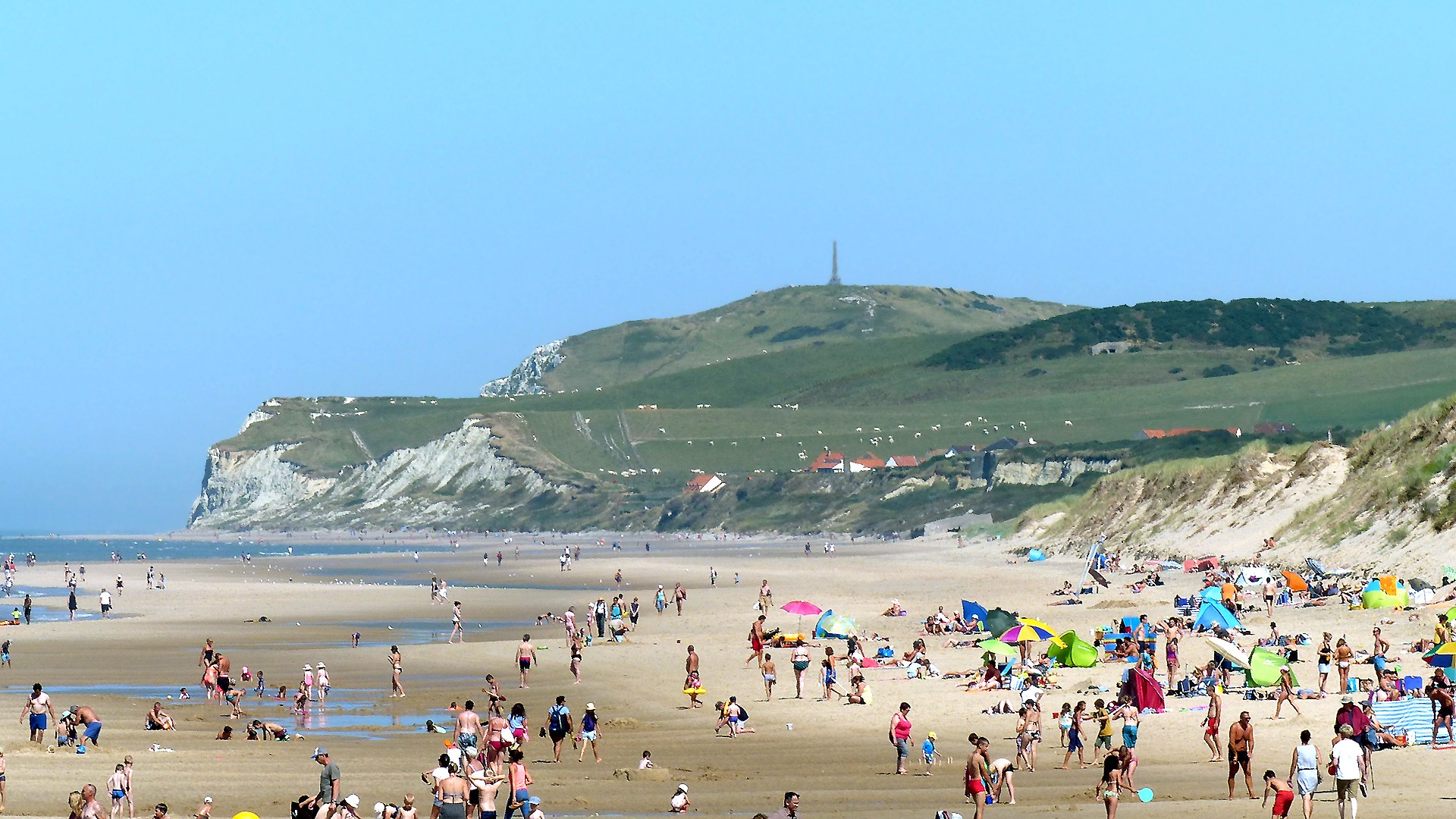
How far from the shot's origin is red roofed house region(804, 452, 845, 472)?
137 m

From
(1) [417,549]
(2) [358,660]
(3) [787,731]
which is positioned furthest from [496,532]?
(3) [787,731]

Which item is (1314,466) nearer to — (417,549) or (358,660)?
(358,660)

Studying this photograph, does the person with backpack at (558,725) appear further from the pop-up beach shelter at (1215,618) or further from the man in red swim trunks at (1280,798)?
the pop-up beach shelter at (1215,618)

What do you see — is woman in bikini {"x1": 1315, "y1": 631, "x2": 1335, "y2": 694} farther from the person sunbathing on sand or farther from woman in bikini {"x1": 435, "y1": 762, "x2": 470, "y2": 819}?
the person sunbathing on sand

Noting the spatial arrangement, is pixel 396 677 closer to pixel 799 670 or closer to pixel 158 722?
pixel 158 722

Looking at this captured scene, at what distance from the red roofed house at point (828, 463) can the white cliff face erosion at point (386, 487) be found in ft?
80.3

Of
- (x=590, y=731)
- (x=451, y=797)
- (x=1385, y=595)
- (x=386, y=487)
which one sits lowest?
(x=590, y=731)

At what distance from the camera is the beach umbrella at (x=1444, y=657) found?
21.8 metres

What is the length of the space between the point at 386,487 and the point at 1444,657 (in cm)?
16229

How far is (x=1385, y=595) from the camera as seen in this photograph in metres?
32.3

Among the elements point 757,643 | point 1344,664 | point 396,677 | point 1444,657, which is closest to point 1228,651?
point 1344,664

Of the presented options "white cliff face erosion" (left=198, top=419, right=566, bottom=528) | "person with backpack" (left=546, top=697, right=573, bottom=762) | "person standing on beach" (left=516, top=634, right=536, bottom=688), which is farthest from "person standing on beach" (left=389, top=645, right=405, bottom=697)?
"white cliff face erosion" (left=198, top=419, right=566, bottom=528)

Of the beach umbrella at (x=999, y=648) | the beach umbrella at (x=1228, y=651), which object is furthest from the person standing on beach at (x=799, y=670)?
the beach umbrella at (x=1228, y=651)

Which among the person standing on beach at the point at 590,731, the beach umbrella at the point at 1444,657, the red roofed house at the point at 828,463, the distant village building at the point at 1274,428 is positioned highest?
the distant village building at the point at 1274,428
